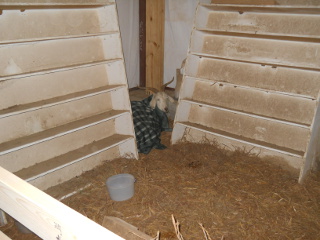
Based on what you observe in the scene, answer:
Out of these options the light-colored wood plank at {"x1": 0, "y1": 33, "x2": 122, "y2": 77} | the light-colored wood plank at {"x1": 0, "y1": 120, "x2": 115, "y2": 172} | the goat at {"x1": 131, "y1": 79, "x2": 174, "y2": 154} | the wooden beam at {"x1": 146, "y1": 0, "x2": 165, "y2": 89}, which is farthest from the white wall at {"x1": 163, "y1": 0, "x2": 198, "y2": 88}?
the light-colored wood plank at {"x1": 0, "y1": 120, "x2": 115, "y2": 172}

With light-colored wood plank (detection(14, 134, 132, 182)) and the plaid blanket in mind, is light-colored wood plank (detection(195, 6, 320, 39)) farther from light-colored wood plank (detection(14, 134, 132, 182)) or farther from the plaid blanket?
light-colored wood plank (detection(14, 134, 132, 182))

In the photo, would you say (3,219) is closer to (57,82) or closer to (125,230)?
(57,82)

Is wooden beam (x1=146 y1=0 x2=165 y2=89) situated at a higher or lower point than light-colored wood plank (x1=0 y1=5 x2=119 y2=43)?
lower

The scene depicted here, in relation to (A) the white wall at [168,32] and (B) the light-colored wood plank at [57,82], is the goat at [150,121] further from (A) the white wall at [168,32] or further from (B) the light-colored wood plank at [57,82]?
(A) the white wall at [168,32]

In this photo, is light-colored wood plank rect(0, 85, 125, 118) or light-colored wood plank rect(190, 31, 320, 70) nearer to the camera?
light-colored wood plank rect(0, 85, 125, 118)

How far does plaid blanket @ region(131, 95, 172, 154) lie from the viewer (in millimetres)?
4238

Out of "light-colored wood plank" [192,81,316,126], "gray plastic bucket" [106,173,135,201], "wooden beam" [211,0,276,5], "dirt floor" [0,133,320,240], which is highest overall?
"wooden beam" [211,0,276,5]

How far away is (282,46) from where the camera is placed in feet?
11.2

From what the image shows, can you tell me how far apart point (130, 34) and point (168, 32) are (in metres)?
0.91

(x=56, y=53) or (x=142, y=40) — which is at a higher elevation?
(x=56, y=53)

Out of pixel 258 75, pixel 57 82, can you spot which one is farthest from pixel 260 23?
pixel 57 82

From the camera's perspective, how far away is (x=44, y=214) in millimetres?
856

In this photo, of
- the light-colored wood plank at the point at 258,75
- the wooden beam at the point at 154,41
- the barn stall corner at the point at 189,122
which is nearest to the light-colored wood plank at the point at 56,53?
the barn stall corner at the point at 189,122

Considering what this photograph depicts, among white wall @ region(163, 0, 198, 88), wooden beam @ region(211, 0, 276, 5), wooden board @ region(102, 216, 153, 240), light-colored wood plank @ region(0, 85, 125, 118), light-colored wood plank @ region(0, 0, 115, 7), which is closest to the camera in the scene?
wooden board @ region(102, 216, 153, 240)
